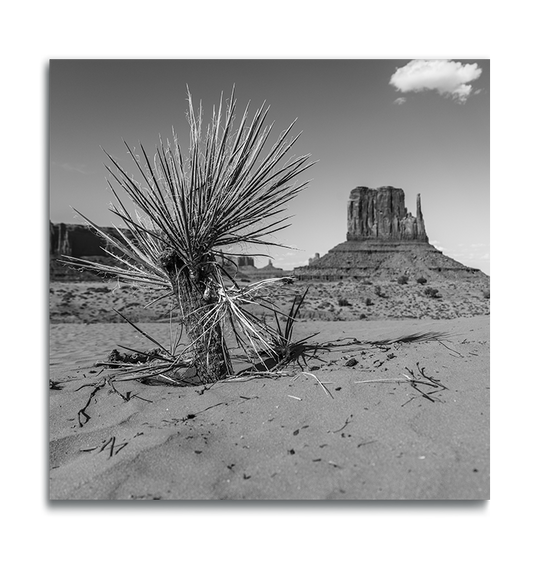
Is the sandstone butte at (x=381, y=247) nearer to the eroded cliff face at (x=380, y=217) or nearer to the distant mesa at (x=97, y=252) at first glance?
the eroded cliff face at (x=380, y=217)

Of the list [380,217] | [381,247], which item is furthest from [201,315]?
[380,217]

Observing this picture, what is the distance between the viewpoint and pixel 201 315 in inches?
136

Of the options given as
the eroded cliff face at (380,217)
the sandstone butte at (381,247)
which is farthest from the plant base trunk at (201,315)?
the eroded cliff face at (380,217)

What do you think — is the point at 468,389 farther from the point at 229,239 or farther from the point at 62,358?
the point at 62,358

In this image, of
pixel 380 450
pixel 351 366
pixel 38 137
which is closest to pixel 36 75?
pixel 38 137

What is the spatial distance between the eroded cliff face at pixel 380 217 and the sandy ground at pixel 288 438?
7601cm

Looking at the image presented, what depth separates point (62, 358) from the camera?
5141mm

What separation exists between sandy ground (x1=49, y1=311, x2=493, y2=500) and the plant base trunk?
287 millimetres

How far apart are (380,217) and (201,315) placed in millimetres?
84153

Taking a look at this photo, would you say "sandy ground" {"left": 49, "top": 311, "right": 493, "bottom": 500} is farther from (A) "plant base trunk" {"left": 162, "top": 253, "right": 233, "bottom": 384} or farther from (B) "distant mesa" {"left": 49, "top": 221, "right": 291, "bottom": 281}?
(B) "distant mesa" {"left": 49, "top": 221, "right": 291, "bottom": 281}

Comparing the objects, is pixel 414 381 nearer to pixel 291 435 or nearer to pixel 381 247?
pixel 291 435

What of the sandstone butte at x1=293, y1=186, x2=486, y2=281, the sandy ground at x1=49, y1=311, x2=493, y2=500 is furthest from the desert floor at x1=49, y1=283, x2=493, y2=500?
the sandstone butte at x1=293, y1=186, x2=486, y2=281

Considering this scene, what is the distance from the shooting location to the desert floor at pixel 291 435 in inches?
70.4

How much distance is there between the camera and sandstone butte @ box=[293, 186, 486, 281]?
172ft
